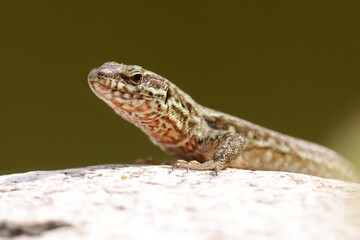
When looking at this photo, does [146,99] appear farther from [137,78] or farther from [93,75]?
[93,75]

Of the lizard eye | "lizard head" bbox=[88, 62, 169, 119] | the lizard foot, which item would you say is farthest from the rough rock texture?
the lizard eye

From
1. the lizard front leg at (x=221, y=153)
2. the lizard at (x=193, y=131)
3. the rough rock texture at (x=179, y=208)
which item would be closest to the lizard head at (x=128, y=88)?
the lizard at (x=193, y=131)

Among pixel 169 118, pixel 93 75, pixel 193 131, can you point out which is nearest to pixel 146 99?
pixel 169 118

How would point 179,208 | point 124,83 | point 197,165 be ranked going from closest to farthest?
point 179,208 < point 197,165 < point 124,83

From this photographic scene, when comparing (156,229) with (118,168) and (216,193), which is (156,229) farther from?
A: (118,168)

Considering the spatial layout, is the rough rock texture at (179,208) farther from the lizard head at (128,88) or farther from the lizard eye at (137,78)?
the lizard eye at (137,78)

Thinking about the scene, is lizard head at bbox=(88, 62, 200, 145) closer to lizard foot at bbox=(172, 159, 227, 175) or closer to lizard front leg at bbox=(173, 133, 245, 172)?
lizard front leg at bbox=(173, 133, 245, 172)

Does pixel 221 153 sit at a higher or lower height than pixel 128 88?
lower

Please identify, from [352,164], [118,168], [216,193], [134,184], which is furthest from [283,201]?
[352,164]
